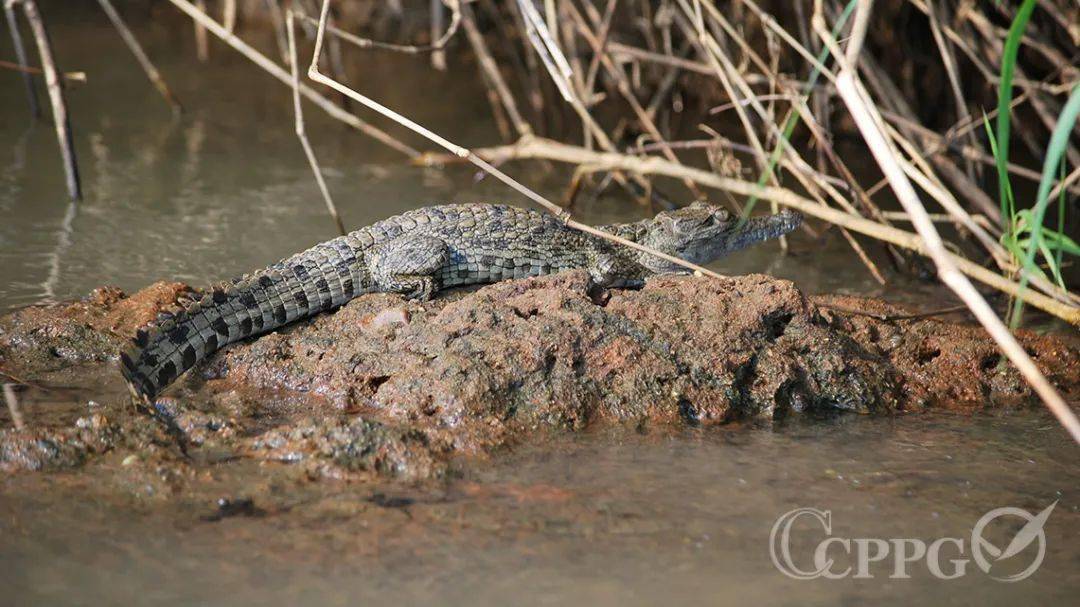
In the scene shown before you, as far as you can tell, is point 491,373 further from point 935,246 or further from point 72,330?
point 935,246

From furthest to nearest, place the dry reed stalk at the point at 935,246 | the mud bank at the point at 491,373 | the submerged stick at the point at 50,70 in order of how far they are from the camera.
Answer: the submerged stick at the point at 50,70
the mud bank at the point at 491,373
the dry reed stalk at the point at 935,246

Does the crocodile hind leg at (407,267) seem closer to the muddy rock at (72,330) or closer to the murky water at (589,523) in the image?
the muddy rock at (72,330)

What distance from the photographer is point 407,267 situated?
445 centimetres

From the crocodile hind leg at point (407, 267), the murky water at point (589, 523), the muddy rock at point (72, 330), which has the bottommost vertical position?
the murky water at point (589, 523)

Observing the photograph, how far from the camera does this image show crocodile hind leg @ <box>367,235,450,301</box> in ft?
14.6

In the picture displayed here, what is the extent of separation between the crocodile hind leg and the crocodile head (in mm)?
1078

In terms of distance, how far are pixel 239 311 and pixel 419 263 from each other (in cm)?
73

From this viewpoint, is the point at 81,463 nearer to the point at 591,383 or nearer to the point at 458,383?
the point at 458,383

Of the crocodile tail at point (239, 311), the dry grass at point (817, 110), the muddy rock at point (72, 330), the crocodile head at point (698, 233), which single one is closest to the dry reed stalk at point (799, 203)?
the dry grass at point (817, 110)

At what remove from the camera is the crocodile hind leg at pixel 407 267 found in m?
4.46

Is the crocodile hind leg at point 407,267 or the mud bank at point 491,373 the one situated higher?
the crocodile hind leg at point 407,267

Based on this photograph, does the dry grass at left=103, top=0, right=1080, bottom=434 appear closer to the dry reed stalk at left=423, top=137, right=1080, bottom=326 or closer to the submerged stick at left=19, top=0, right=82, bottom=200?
the dry reed stalk at left=423, top=137, right=1080, bottom=326

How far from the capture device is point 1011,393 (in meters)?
4.22

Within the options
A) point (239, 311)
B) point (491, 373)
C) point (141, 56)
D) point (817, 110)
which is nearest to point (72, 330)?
point (239, 311)
